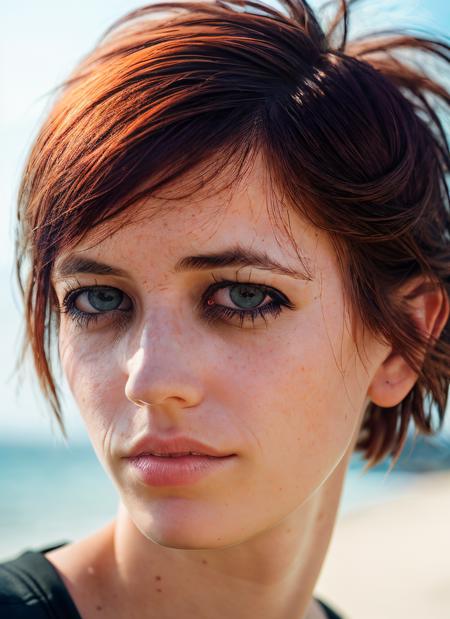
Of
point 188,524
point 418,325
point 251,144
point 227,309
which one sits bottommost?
point 188,524

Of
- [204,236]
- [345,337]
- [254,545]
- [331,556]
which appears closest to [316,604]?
[254,545]

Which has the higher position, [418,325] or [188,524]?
[418,325]

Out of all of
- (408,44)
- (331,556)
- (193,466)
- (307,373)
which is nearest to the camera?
(193,466)

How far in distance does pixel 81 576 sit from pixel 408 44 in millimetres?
1768

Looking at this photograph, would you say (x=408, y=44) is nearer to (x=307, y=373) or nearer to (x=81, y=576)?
(x=307, y=373)

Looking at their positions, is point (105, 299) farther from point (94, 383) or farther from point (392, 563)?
point (392, 563)

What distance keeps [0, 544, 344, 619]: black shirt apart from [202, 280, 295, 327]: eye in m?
0.74

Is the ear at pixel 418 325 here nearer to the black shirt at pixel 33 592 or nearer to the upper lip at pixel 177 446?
the upper lip at pixel 177 446

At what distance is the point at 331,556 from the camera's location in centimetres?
688

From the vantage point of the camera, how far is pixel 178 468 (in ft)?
5.57

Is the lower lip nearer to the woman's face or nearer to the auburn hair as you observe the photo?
the woman's face

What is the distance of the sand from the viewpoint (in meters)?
5.46

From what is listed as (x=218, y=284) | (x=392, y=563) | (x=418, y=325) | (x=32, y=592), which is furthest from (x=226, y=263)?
(x=392, y=563)

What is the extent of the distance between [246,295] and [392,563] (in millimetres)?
5310
